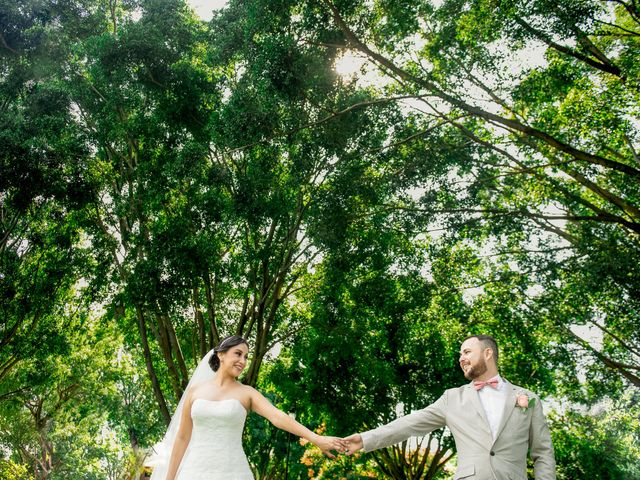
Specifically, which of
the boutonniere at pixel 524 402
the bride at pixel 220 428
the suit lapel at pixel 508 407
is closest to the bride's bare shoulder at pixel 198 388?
the bride at pixel 220 428

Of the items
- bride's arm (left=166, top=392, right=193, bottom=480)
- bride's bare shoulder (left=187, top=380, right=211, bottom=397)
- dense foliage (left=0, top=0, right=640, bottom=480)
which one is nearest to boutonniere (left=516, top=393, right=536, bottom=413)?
bride's bare shoulder (left=187, top=380, right=211, bottom=397)

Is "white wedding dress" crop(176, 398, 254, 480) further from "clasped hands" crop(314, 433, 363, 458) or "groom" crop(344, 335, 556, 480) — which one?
"groom" crop(344, 335, 556, 480)

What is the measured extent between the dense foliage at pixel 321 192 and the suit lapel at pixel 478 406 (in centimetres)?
531

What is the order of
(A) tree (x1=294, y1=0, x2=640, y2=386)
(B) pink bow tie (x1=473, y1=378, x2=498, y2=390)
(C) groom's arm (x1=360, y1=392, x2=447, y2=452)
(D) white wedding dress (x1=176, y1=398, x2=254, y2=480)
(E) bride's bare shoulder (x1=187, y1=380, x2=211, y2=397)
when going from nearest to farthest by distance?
(B) pink bow tie (x1=473, y1=378, x2=498, y2=390), (C) groom's arm (x1=360, y1=392, x2=447, y2=452), (D) white wedding dress (x1=176, y1=398, x2=254, y2=480), (E) bride's bare shoulder (x1=187, y1=380, x2=211, y2=397), (A) tree (x1=294, y1=0, x2=640, y2=386)

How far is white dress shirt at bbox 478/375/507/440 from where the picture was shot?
3.64 metres

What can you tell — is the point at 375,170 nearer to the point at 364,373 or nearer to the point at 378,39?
the point at 378,39

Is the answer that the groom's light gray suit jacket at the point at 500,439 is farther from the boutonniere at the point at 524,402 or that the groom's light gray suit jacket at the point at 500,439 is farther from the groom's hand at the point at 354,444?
the groom's hand at the point at 354,444

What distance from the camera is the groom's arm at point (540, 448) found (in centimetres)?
333

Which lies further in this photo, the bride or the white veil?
the white veil

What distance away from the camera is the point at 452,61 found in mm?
9570

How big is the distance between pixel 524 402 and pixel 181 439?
10.3 feet

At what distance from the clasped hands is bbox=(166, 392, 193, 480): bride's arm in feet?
4.24

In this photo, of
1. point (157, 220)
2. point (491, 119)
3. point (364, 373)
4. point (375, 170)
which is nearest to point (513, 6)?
point (491, 119)

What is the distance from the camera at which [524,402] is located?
11.7ft
